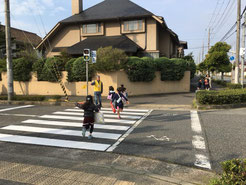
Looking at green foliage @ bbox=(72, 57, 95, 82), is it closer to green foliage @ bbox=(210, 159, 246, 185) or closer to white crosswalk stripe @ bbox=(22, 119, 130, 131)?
white crosswalk stripe @ bbox=(22, 119, 130, 131)

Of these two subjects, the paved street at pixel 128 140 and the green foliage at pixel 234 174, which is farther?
the paved street at pixel 128 140

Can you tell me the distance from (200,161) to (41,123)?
20.6 ft

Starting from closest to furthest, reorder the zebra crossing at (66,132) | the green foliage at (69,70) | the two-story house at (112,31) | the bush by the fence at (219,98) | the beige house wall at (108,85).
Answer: the zebra crossing at (66,132) < the bush by the fence at (219,98) < the beige house wall at (108,85) < the green foliage at (69,70) < the two-story house at (112,31)

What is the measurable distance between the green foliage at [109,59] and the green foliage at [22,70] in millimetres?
7157

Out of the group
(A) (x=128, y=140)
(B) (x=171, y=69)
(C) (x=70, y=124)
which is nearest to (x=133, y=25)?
(B) (x=171, y=69)

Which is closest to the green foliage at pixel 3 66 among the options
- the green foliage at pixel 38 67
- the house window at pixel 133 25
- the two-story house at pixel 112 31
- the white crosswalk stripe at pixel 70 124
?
the green foliage at pixel 38 67

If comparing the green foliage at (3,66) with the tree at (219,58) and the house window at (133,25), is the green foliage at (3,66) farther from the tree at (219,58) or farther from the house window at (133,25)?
the tree at (219,58)

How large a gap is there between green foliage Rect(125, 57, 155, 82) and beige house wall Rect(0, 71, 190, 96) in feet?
1.45

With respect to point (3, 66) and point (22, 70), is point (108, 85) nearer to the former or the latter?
point (22, 70)

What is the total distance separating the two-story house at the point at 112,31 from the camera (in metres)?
20.4

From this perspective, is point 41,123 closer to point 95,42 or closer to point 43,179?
point 43,179

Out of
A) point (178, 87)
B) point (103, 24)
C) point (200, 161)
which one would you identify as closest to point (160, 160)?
point (200, 161)

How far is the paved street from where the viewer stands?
4691 millimetres

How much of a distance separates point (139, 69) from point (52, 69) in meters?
7.69
